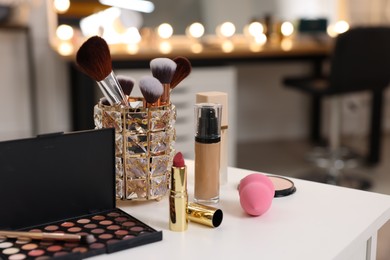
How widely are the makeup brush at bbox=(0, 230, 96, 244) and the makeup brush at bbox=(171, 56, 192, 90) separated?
332mm

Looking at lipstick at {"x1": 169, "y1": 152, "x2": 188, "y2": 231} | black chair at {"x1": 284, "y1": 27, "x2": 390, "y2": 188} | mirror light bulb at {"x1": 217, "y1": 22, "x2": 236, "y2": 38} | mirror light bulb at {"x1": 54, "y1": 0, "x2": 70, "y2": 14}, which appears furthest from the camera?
mirror light bulb at {"x1": 217, "y1": 22, "x2": 236, "y2": 38}

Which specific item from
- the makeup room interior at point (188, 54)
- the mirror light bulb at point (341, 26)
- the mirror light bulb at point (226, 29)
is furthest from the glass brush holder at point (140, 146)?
the mirror light bulb at point (341, 26)

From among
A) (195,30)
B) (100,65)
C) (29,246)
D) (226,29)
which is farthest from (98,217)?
(226,29)

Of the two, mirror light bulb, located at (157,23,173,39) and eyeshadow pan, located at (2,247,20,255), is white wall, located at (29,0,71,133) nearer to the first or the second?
mirror light bulb, located at (157,23,173,39)

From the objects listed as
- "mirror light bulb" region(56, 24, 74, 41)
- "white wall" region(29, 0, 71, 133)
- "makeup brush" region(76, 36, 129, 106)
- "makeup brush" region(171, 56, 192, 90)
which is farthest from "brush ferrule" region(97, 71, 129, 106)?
"white wall" region(29, 0, 71, 133)

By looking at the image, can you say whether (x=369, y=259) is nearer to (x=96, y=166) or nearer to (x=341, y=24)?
(x=96, y=166)

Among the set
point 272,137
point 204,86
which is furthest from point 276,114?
point 204,86

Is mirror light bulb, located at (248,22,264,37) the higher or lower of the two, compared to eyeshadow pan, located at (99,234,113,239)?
higher

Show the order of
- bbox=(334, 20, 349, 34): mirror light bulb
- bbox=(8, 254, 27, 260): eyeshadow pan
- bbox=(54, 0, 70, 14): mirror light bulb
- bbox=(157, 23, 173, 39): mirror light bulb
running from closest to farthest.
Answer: bbox=(8, 254, 27, 260): eyeshadow pan < bbox=(54, 0, 70, 14): mirror light bulb < bbox=(157, 23, 173, 39): mirror light bulb < bbox=(334, 20, 349, 34): mirror light bulb

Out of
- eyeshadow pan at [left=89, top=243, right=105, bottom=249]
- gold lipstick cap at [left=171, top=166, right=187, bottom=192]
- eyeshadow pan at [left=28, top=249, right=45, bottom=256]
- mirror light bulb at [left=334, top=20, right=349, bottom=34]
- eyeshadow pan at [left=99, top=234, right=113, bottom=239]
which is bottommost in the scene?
eyeshadow pan at [left=28, top=249, right=45, bottom=256]

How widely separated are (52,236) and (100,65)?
0.27 meters

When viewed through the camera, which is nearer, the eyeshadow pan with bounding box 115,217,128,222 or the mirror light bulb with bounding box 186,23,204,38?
the eyeshadow pan with bounding box 115,217,128,222

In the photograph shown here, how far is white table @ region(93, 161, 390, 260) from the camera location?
2.23 feet

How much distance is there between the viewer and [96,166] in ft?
2.58
